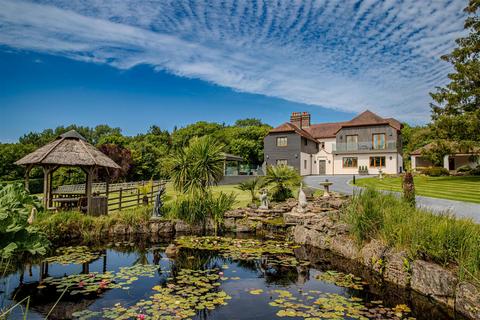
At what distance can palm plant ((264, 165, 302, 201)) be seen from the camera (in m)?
14.8

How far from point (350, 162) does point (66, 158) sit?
31215mm

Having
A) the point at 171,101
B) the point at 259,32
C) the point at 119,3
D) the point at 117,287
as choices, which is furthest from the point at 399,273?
the point at 171,101

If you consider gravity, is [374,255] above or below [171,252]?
above

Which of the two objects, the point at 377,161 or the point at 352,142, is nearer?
the point at 377,161

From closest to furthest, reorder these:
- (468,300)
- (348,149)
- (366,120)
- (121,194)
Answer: (468,300), (121,194), (348,149), (366,120)

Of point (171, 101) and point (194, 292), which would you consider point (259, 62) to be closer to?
point (194, 292)

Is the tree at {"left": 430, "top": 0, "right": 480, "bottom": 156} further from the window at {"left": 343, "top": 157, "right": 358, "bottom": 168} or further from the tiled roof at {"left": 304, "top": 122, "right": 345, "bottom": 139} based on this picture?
the tiled roof at {"left": 304, "top": 122, "right": 345, "bottom": 139}

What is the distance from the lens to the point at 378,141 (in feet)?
115

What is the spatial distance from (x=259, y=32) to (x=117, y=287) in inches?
469

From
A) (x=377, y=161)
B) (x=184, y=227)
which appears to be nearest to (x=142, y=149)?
(x=184, y=227)

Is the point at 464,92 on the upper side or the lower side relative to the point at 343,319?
upper

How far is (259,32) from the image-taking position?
45.3ft

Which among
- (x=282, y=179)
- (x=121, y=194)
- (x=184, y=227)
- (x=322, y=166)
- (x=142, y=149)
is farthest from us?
(x=322, y=166)

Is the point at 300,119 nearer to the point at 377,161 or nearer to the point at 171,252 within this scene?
the point at 377,161
